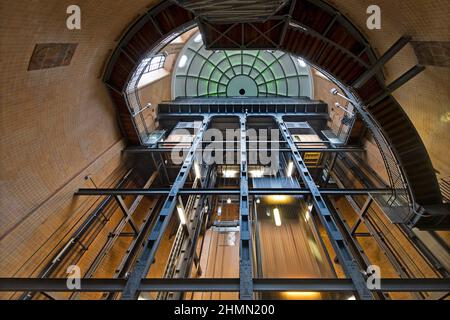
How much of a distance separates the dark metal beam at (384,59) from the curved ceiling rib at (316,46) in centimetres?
52

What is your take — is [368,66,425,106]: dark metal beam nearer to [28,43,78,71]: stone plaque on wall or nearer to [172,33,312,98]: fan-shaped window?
[28,43,78,71]: stone plaque on wall

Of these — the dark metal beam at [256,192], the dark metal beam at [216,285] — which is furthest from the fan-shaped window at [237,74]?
the dark metal beam at [216,285]

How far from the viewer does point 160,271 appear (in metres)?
12.2

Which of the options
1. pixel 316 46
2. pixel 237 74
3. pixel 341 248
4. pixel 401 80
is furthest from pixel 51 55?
pixel 237 74

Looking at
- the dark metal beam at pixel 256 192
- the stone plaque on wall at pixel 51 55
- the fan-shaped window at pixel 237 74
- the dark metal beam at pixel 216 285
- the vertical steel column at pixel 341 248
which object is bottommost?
the dark metal beam at pixel 216 285

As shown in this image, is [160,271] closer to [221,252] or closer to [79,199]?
[221,252]

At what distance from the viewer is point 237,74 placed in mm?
22516

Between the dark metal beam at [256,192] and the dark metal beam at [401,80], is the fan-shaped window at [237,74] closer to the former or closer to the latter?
the dark metal beam at [401,80]

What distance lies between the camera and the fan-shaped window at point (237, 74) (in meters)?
21.3

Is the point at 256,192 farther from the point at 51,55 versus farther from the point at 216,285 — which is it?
the point at 51,55

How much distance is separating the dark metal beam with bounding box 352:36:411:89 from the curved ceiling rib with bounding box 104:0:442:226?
522 millimetres

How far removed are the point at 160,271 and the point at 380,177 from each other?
13097 millimetres

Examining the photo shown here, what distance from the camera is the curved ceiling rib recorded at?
7539 mm

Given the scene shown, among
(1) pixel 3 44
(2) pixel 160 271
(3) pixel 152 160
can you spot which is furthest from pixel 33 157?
(2) pixel 160 271
